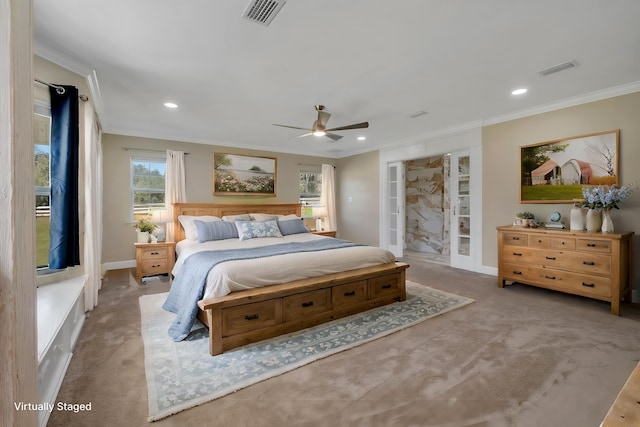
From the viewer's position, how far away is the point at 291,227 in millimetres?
5027

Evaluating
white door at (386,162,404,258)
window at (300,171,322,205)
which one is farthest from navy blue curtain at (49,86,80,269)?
white door at (386,162,404,258)

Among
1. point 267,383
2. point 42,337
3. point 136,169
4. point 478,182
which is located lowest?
point 267,383

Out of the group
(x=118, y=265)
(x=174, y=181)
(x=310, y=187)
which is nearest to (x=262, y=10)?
(x=174, y=181)

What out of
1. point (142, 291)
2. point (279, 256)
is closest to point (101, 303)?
point (142, 291)

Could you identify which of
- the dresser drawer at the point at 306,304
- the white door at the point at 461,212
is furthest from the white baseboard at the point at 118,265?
the white door at the point at 461,212

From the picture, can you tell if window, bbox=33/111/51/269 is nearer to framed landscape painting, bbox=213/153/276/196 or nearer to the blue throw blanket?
the blue throw blanket

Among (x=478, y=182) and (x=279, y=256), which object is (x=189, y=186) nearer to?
(x=279, y=256)

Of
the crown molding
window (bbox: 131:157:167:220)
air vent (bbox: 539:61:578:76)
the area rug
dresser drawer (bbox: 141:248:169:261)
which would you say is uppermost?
air vent (bbox: 539:61:578:76)

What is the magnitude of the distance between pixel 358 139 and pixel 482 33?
359cm

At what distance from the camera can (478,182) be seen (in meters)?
4.61

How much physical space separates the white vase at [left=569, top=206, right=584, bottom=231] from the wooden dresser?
206 millimetres

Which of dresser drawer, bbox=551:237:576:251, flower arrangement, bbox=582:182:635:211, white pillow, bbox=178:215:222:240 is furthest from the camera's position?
white pillow, bbox=178:215:222:240

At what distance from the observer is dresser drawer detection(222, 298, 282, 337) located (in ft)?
7.69

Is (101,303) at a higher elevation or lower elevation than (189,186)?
lower
